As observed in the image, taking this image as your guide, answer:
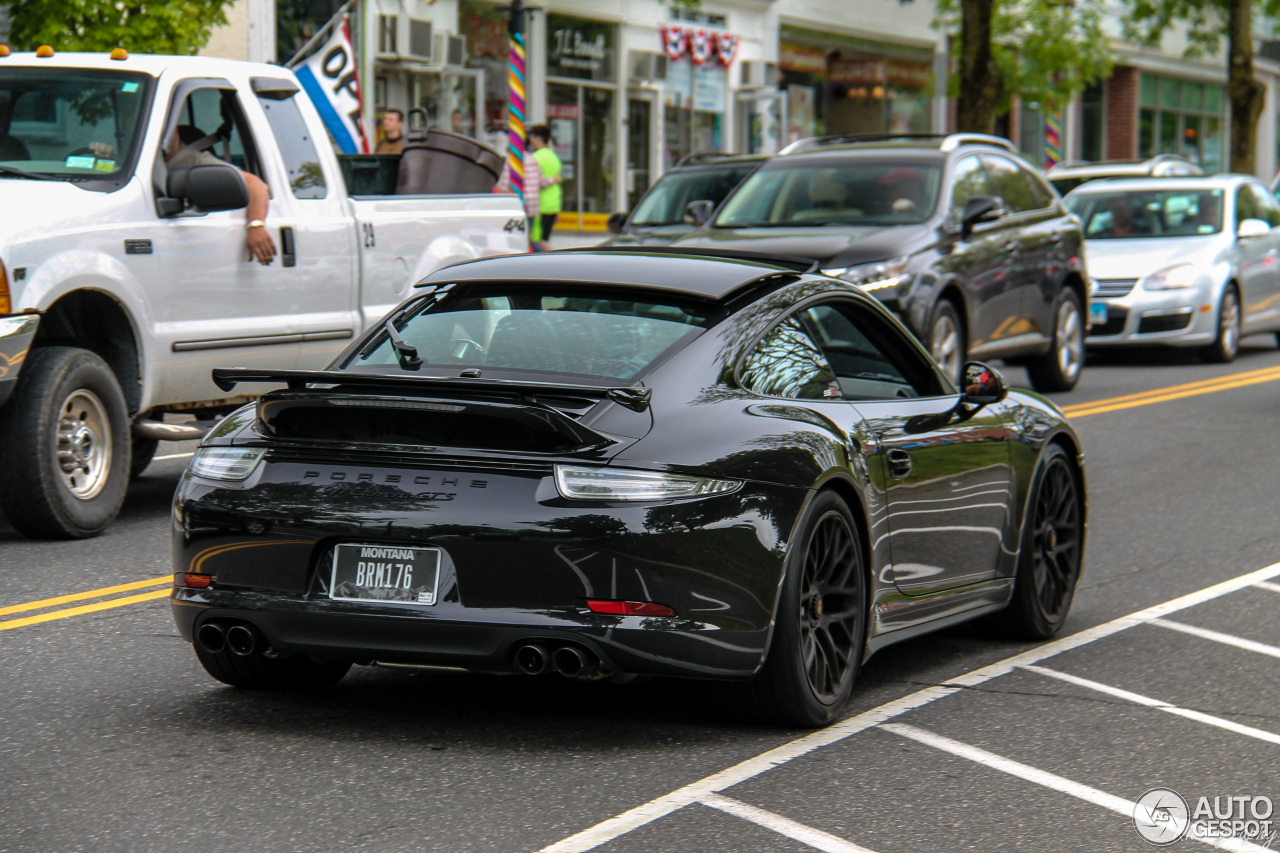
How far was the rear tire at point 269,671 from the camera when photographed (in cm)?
546

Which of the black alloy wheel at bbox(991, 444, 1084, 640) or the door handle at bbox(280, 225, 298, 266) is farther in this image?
the door handle at bbox(280, 225, 298, 266)

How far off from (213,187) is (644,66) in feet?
81.0

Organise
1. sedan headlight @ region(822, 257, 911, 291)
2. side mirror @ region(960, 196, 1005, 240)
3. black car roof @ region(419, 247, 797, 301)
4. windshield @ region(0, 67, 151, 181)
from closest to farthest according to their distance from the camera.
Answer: black car roof @ region(419, 247, 797, 301)
windshield @ region(0, 67, 151, 181)
sedan headlight @ region(822, 257, 911, 291)
side mirror @ region(960, 196, 1005, 240)

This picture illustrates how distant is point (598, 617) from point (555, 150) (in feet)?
87.1

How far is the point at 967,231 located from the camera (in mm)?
13703

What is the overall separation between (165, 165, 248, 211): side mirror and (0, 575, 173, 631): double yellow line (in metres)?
1.96

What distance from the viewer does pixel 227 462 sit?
512cm

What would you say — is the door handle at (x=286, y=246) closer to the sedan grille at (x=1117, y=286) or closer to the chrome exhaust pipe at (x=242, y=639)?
the chrome exhaust pipe at (x=242, y=639)

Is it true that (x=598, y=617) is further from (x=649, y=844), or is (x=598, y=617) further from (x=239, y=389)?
(x=239, y=389)

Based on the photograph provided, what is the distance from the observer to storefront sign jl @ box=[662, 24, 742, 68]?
33250 millimetres

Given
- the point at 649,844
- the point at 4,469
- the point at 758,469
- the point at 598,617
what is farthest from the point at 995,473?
the point at 4,469

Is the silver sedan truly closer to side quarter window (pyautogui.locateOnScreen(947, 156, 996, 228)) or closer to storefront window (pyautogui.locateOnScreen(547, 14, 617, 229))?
side quarter window (pyautogui.locateOnScreen(947, 156, 996, 228))

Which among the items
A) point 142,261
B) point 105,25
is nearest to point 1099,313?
point 105,25

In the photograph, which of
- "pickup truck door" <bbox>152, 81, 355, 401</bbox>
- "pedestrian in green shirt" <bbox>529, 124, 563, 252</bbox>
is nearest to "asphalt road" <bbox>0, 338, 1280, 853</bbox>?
"pickup truck door" <bbox>152, 81, 355, 401</bbox>
